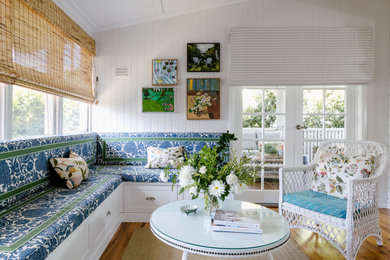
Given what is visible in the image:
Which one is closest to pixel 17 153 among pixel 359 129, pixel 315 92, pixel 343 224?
pixel 343 224

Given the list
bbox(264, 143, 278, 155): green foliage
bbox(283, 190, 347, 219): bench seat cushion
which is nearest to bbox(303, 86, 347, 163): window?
bbox(264, 143, 278, 155): green foliage

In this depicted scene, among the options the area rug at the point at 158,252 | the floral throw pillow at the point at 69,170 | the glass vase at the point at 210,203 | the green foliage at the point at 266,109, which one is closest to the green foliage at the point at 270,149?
the green foliage at the point at 266,109

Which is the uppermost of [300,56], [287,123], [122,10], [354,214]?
[122,10]

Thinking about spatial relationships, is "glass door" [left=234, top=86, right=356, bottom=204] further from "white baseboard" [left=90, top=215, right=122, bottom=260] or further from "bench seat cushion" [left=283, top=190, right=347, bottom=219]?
"white baseboard" [left=90, top=215, right=122, bottom=260]

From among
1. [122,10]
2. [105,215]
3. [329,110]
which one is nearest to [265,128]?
[329,110]

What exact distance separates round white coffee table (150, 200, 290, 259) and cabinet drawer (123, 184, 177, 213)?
102 cm

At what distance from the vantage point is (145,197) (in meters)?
2.63

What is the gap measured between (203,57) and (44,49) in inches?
69.8

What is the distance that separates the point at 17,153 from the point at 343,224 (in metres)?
2.39

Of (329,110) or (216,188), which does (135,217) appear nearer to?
(216,188)

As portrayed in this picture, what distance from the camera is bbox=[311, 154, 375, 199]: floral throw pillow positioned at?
2.08 meters

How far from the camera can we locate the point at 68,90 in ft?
8.47

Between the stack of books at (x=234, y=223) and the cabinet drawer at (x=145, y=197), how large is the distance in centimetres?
123

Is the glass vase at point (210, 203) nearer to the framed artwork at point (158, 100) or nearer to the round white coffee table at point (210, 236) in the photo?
the round white coffee table at point (210, 236)
